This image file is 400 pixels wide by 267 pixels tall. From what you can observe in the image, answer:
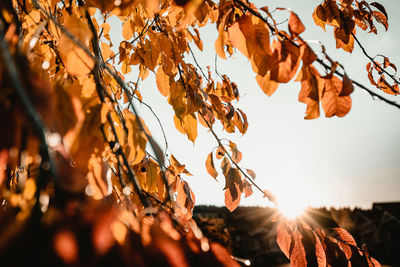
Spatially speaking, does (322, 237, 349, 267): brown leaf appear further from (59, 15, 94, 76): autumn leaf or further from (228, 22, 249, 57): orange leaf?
(59, 15, 94, 76): autumn leaf

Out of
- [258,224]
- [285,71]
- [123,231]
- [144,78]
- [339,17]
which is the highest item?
[144,78]

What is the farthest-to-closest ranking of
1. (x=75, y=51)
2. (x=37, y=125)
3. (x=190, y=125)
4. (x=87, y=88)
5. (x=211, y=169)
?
(x=211, y=169)
(x=190, y=125)
(x=87, y=88)
(x=75, y=51)
(x=37, y=125)

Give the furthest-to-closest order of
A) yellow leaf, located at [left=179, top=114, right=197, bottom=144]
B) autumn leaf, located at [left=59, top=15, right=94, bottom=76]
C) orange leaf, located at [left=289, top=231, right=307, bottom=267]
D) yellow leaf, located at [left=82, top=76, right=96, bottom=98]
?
yellow leaf, located at [left=179, top=114, right=197, bottom=144] → orange leaf, located at [left=289, top=231, right=307, bottom=267] → yellow leaf, located at [left=82, top=76, right=96, bottom=98] → autumn leaf, located at [left=59, top=15, right=94, bottom=76]

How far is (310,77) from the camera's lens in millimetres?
634

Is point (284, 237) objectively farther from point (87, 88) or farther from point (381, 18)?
point (381, 18)

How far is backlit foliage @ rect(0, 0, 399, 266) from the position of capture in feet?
0.98

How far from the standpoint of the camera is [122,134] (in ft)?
2.13

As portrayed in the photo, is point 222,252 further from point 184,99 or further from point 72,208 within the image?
point 184,99

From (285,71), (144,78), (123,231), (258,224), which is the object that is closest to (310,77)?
(285,71)

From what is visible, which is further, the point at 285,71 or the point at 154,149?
the point at 285,71

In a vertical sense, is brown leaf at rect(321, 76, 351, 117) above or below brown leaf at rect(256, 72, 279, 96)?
below

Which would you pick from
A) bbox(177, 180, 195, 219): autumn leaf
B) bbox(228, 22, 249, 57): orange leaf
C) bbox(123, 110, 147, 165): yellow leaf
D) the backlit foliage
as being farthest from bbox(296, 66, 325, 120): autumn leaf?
bbox(177, 180, 195, 219): autumn leaf

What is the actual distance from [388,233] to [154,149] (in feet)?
73.7

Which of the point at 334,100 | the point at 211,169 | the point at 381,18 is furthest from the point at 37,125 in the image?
the point at 381,18
